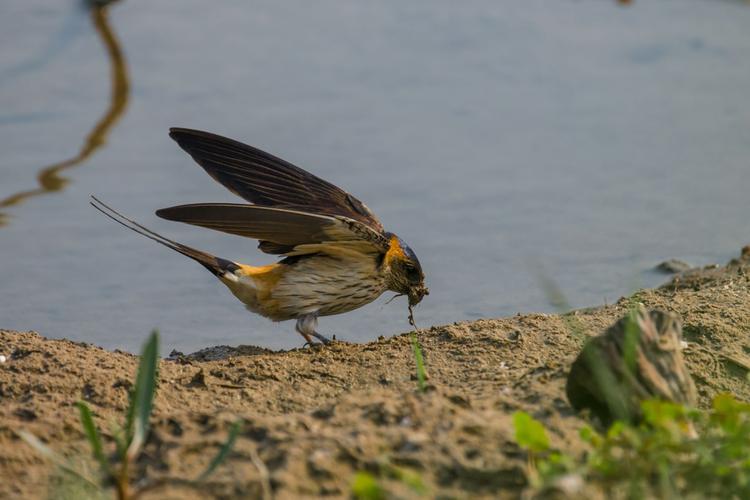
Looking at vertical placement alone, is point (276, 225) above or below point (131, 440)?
above

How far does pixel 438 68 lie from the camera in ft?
36.8

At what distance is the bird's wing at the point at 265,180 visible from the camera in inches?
260

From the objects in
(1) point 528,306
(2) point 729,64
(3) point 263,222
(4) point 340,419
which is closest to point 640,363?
(4) point 340,419

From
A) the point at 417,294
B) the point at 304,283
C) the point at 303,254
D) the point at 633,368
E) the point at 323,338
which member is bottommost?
the point at 323,338

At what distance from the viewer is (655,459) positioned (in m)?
3.50

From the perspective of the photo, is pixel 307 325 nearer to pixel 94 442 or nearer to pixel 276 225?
pixel 276 225

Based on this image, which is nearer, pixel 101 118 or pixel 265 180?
pixel 265 180

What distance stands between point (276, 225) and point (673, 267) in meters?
3.10

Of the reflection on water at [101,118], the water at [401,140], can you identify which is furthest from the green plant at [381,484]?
A: the reflection on water at [101,118]

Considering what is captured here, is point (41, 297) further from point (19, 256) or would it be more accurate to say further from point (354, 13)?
point (354, 13)

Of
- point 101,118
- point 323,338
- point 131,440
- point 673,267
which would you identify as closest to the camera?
point 131,440

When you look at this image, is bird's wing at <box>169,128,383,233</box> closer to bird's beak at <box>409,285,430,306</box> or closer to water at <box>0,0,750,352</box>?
bird's beak at <box>409,285,430,306</box>

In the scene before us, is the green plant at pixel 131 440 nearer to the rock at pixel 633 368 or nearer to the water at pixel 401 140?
the rock at pixel 633 368

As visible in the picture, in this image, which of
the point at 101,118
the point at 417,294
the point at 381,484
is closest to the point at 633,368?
the point at 381,484
